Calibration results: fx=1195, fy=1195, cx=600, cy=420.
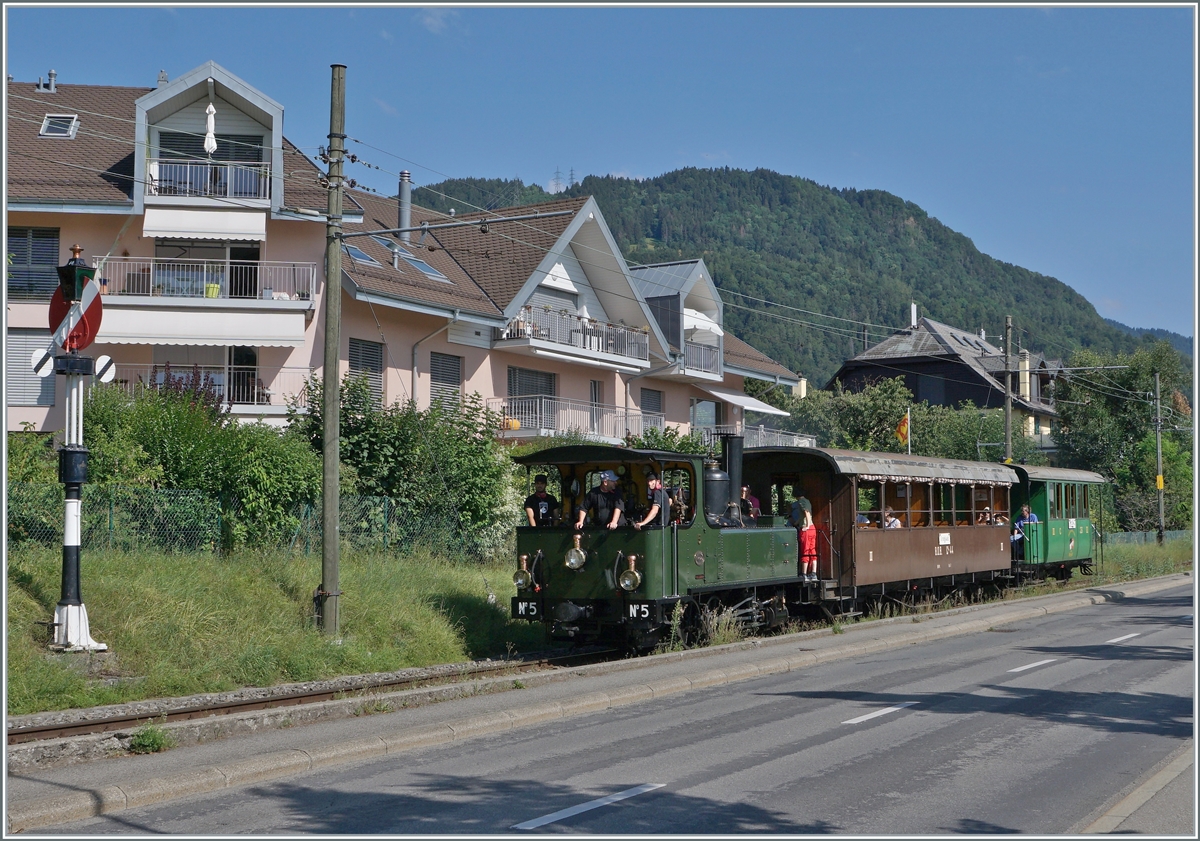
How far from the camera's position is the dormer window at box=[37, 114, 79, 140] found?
3061cm

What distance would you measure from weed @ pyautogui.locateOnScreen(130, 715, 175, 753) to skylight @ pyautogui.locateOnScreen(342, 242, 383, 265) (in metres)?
21.6

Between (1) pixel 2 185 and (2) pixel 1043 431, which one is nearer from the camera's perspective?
(1) pixel 2 185

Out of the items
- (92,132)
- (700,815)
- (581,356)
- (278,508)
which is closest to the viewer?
(700,815)

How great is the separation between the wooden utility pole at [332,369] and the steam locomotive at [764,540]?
8.48ft

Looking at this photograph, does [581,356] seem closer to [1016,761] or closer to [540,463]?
[540,463]

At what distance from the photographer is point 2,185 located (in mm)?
14508

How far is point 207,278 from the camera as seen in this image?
94.1 feet

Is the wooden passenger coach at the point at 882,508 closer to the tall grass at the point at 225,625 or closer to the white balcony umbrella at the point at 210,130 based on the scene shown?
the tall grass at the point at 225,625

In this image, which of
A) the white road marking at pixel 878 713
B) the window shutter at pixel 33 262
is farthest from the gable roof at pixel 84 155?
the white road marking at pixel 878 713

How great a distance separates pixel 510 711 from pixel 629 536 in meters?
4.41

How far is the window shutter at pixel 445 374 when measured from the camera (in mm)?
32125

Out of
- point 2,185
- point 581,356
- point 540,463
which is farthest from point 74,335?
point 581,356

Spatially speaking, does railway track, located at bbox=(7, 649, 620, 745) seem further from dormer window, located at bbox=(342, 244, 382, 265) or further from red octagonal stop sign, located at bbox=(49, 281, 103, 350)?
dormer window, located at bbox=(342, 244, 382, 265)

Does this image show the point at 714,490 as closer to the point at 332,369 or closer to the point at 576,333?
the point at 332,369
